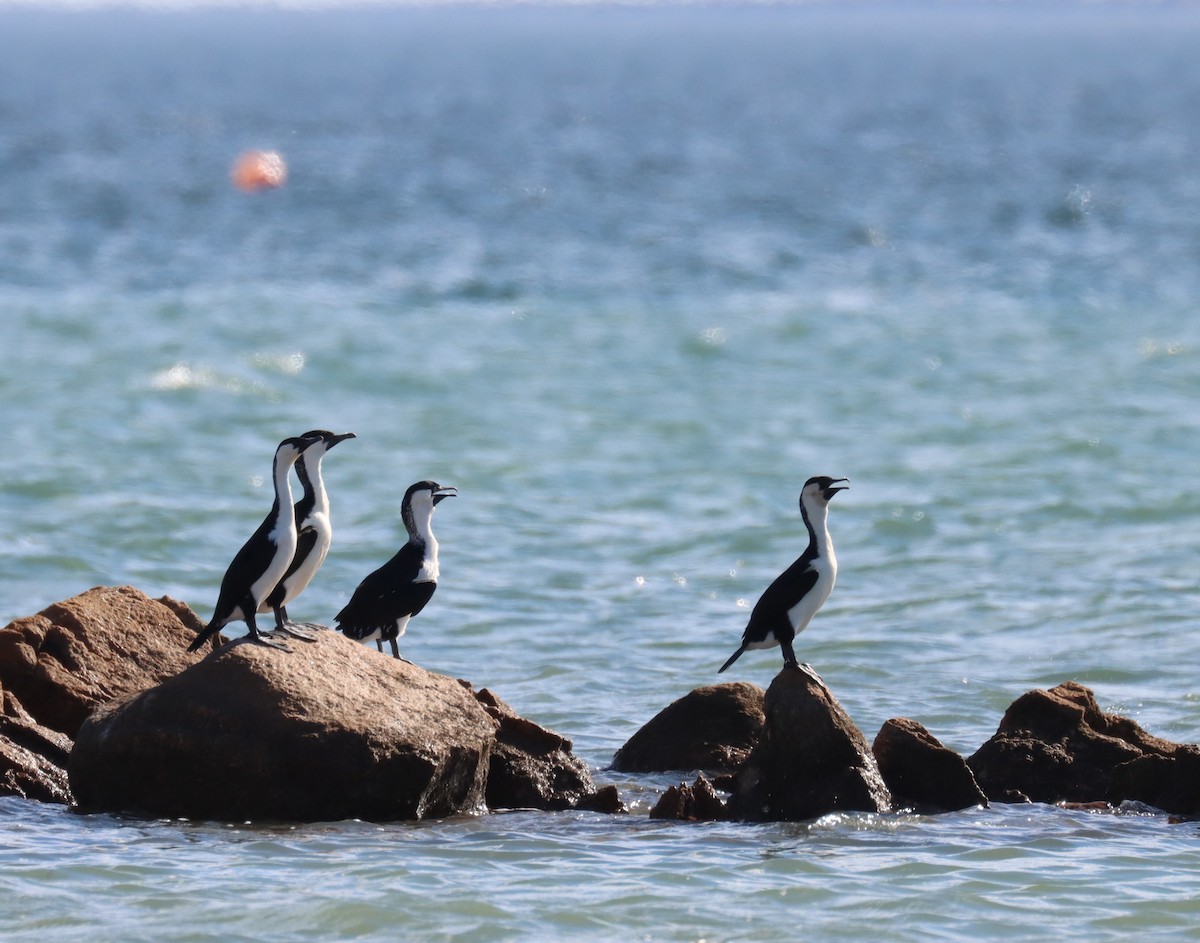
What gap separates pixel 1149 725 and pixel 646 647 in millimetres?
4043

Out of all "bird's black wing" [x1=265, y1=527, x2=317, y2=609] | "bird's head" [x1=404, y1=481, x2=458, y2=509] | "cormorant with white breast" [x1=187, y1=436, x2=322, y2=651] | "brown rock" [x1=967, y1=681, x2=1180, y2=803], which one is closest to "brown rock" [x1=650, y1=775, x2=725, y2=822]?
"brown rock" [x1=967, y1=681, x2=1180, y2=803]

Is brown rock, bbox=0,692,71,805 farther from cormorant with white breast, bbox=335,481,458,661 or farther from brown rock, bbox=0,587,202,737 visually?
cormorant with white breast, bbox=335,481,458,661

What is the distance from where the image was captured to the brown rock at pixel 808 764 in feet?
32.6

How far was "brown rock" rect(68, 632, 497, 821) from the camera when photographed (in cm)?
949

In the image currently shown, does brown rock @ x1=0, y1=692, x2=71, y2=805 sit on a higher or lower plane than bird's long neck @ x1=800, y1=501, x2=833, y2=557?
lower

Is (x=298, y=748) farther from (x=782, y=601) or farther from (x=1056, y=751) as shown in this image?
(x=1056, y=751)

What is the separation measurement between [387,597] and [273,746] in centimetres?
173

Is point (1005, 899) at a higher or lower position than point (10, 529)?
lower

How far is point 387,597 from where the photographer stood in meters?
11.0

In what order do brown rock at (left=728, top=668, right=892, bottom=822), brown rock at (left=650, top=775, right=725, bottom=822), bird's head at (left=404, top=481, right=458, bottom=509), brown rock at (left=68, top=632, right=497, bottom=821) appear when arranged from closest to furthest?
brown rock at (left=68, top=632, right=497, bottom=821) → brown rock at (left=728, top=668, right=892, bottom=822) → brown rock at (left=650, top=775, right=725, bottom=822) → bird's head at (left=404, top=481, right=458, bottom=509)

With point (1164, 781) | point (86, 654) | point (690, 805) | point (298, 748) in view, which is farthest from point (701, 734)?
point (86, 654)

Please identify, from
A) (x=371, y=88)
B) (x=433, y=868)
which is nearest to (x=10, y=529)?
(x=433, y=868)

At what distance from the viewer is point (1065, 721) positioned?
1080cm

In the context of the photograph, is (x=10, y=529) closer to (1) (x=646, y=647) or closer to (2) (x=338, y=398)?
(1) (x=646, y=647)
